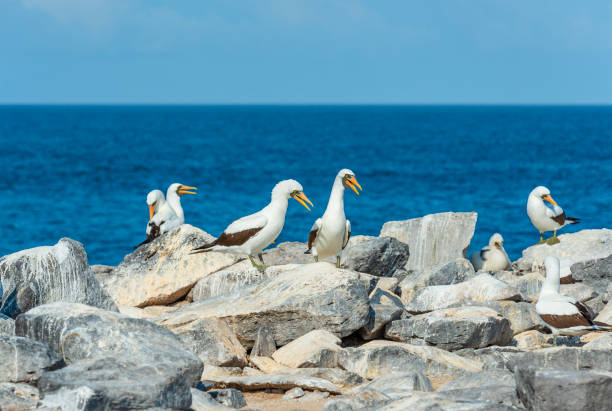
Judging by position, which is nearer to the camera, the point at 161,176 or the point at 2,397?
the point at 2,397

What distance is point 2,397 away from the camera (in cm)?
600

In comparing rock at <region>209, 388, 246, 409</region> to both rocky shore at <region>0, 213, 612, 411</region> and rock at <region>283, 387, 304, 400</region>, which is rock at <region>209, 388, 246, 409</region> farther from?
rock at <region>283, 387, 304, 400</region>

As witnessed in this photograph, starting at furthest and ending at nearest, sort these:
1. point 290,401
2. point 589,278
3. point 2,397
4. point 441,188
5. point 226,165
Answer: point 226,165
point 441,188
point 589,278
point 290,401
point 2,397

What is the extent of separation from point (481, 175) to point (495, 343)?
119 ft

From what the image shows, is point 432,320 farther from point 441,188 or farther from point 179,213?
point 441,188

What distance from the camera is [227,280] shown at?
35.7 ft

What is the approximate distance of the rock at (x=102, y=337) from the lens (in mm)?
6539

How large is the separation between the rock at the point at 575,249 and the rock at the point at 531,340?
12.5 feet

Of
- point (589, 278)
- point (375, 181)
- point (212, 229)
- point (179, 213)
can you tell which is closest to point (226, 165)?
point (375, 181)

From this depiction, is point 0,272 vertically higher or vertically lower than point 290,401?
higher

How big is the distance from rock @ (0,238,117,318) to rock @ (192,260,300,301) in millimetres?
2172

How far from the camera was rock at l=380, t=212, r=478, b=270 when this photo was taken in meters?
13.6

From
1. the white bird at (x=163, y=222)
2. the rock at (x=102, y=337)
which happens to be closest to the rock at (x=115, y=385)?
the rock at (x=102, y=337)

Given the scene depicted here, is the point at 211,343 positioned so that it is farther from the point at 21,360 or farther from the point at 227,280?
the point at 227,280
